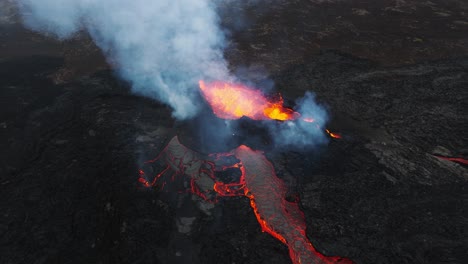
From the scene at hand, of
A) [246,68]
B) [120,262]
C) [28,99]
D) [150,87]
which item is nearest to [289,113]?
[246,68]

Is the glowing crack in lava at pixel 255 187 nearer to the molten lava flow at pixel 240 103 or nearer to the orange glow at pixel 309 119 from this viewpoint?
the molten lava flow at pixel 240 103

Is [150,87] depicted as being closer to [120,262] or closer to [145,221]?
[145,221]

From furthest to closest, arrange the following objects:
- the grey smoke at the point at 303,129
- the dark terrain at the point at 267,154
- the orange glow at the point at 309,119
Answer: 1. the orange glow at the point at 309,119
2. the grey smoke at the point at 303,129
3. the dark terrain at the point at 267,154

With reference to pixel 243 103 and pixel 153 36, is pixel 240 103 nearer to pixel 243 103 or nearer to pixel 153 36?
pixel 243 103

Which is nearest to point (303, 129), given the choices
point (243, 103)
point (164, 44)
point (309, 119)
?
point (309, 119)

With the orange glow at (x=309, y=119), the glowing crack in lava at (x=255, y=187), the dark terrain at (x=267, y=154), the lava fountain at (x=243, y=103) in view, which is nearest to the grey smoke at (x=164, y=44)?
the orange glow at (x=309, y=119)

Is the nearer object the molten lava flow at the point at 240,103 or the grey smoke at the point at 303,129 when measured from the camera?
the grey smoke at the point at 303,129
